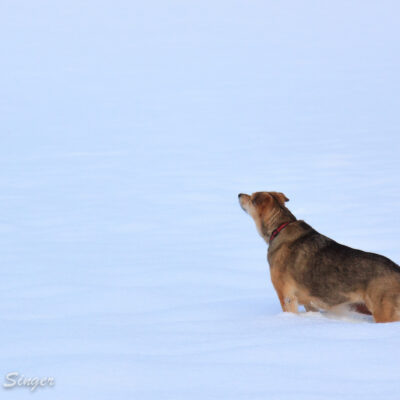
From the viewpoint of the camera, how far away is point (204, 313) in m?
6.72

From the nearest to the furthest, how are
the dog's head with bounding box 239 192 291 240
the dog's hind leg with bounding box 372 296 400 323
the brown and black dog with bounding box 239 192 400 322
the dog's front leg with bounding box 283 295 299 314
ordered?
the dog's hind leg with bounding box 372 296 400 323
the brown and black dog with bounding box 239 192 400 322
the dog's front leg with bounding box 283 295 299 314
the dog's head with bounding box 239 192 291 240

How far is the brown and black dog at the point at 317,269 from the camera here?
19.3 ft

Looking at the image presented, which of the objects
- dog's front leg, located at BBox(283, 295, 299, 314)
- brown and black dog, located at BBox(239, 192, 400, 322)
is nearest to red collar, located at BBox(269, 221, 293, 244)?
brown and black dog, located at BBox(239, 192, 400, 322)

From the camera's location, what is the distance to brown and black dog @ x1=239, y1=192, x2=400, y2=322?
589 centimetres

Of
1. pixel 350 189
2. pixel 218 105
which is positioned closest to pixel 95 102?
pixel 218 105

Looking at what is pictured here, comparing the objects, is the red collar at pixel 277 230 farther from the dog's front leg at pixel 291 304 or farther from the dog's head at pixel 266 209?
the dog's front leg at pixel 291 304

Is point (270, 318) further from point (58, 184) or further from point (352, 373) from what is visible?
point (58, 184)

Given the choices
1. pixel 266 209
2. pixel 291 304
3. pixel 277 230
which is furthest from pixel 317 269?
pixel 266 209

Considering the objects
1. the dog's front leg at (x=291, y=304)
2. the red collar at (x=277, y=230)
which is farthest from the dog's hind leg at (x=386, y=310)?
the red collar at (x=277, y=230)

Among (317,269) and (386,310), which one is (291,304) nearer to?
(317,269)

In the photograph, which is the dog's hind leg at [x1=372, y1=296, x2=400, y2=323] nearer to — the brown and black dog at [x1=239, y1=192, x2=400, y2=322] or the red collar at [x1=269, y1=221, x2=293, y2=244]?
the brown and black dog at [x1=239, y1=192, x2=400, y2=322]

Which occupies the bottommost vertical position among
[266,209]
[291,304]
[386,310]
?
[386,310]

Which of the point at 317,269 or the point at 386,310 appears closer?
the point at 386,310

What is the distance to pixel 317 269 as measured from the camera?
6.42 m
